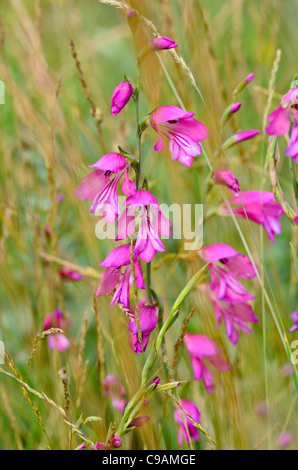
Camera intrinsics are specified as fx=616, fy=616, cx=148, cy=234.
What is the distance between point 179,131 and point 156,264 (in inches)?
10.8

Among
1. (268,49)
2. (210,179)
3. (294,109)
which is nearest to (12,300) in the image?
(210,179)

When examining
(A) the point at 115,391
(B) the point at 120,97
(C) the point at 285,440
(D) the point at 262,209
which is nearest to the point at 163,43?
(B) the point at 120,97

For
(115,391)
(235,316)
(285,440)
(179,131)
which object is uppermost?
(179,131)

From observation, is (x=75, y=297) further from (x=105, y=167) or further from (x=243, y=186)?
(x=105, y=167)

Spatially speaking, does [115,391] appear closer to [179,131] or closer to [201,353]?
[201,353]

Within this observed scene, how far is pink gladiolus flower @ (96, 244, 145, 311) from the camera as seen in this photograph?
0.66 meters

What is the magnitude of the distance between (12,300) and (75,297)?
30 centimetres

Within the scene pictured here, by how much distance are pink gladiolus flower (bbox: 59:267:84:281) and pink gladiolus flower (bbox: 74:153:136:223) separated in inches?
19.6

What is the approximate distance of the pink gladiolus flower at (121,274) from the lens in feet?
2.16

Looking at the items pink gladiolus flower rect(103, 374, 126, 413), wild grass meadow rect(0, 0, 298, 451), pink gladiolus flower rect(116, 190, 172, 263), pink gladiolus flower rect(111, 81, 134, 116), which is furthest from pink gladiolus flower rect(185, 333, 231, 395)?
pink gladiolus flower rect(111, 81, 134, 116)

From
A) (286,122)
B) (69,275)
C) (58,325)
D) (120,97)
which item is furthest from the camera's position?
(69,275)

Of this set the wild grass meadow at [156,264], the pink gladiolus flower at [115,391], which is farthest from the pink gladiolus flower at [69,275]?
the pink gladiolus flower at [115,391]

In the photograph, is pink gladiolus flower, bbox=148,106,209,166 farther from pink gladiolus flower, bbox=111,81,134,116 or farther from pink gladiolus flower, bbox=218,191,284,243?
pink gladiolus flower, bbox=218,191,284,243

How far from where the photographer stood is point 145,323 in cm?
67
